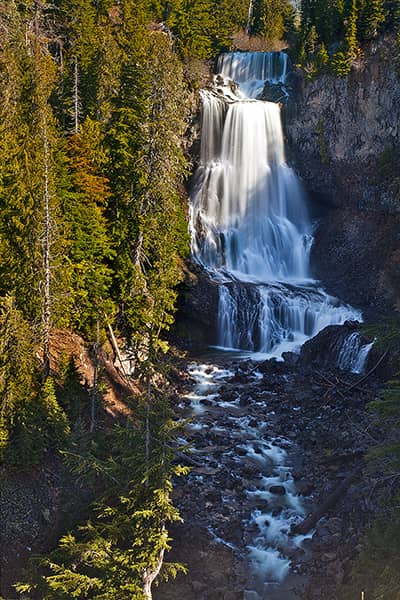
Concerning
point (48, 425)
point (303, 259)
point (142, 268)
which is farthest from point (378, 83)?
point (48, 425)

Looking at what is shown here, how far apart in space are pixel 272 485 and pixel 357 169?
93.4 ft

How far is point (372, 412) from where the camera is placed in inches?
819

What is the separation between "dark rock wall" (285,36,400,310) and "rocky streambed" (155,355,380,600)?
12358 millimetres

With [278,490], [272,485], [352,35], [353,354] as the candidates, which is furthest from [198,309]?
[352,35]

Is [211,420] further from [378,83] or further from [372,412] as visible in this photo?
[378,83]

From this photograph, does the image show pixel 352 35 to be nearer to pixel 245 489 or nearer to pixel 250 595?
pixel 245 489

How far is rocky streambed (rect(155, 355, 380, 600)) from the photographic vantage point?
12.6m

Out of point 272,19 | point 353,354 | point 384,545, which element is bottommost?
point 353,354

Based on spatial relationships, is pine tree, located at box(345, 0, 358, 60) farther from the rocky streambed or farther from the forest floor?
the forest floor

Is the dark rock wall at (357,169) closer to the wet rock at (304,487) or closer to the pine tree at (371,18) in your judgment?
the pine tree at (371,18)

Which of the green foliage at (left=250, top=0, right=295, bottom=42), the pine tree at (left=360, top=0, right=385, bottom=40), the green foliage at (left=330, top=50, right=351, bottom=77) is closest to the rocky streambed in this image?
the green foliage at (left=330, top=50, right=351, bottom=77)

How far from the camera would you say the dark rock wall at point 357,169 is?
115ft

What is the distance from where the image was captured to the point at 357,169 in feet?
125

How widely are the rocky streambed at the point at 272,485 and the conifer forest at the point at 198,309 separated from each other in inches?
3.7
